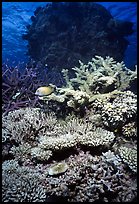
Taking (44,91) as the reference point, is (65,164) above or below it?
below

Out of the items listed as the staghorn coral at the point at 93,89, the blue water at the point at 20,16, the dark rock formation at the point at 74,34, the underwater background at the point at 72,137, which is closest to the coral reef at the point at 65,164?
the underwater background at the point at 72,137

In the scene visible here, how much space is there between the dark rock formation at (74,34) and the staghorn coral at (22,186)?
31.9 feet

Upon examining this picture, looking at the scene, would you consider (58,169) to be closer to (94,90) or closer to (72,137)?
(72,137)

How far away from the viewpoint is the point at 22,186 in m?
3.16

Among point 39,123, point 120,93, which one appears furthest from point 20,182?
point 120,93

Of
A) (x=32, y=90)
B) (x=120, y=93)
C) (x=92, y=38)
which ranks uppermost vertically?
(x=92, y=38)

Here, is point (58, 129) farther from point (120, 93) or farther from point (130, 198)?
point (130, 198)

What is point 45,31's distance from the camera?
13.9 m

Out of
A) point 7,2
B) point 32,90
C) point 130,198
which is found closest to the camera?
point 130,198

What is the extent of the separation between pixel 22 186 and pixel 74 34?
447 inches

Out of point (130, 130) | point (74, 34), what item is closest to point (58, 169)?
point (130, 130)

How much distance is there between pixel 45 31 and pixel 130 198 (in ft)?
Answer: 41.0

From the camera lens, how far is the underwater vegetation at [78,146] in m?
3.22

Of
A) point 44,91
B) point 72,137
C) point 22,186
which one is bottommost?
point 22,186
